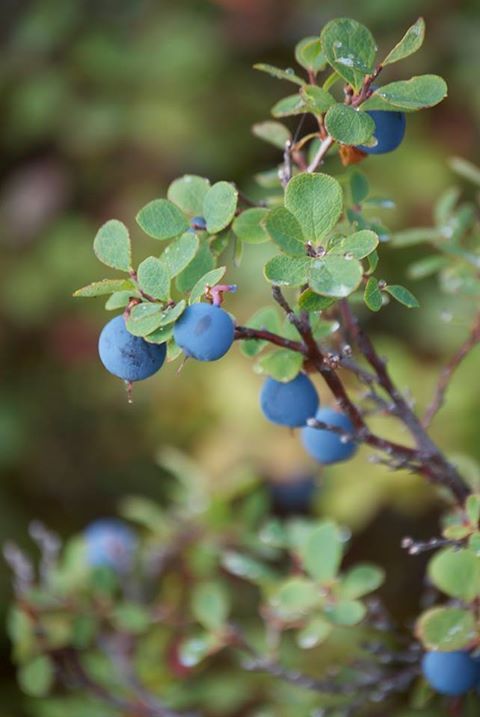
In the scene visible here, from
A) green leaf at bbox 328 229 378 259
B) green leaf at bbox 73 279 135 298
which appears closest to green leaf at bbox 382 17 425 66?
green leaf at bbox 328 229 378 259

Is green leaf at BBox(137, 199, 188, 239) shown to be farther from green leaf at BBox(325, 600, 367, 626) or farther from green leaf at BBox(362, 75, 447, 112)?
green leaf at BBox(325, 600, 367, 626)

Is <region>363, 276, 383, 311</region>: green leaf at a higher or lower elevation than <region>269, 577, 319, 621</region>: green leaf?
higher

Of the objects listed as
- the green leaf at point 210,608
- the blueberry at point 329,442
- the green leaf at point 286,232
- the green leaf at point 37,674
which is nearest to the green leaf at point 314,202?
the green leaf at point 286,232

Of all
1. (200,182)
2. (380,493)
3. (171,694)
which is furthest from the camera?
(380,493)

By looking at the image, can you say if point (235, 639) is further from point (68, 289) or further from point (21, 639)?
point (68, 289)

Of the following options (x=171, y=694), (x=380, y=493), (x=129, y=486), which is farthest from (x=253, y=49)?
(x=171, y=694)

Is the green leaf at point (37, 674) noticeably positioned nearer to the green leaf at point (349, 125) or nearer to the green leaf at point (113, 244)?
the green leaf at point (113, 244)
